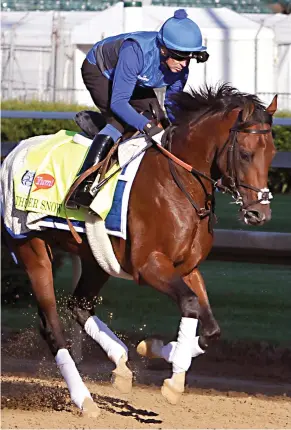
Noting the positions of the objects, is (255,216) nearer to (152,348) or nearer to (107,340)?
(152,348)

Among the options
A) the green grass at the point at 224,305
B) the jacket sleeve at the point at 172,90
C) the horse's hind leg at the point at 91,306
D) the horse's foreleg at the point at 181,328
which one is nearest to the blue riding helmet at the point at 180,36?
the jacket sleeve at the point at 172,90

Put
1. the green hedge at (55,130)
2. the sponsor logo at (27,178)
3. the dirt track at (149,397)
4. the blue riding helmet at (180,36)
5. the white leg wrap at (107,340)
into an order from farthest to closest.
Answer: the green hedge at (55,130) < the sponsor logo at (27,178) < the dirt track at (149,397) < the white leg wrap at (107,340) < the blue riding helmet at (180,36)

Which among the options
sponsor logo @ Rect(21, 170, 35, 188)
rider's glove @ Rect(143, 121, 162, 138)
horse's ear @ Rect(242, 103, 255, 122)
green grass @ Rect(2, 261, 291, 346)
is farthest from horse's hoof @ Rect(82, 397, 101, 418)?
green grass @ Rect(2, 261, 291, 346)

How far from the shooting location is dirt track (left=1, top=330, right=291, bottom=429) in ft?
17.9

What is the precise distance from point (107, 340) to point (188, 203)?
35.8 inches

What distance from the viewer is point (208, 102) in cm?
514

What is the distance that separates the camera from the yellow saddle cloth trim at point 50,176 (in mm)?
5445

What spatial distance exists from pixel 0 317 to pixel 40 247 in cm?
203

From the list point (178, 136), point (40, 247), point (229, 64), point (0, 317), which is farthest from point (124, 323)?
point (229, 64)

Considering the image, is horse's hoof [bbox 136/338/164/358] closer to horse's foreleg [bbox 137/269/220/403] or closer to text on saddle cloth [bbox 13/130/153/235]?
horse's foreleg [bbox 137/269/220/403]

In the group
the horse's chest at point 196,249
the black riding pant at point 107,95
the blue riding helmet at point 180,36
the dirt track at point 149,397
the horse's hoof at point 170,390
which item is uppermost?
the blue riding helmet at point 180,36

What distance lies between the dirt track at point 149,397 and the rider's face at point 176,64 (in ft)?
5.78

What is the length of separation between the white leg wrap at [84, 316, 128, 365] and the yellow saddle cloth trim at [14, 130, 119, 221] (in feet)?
2.03

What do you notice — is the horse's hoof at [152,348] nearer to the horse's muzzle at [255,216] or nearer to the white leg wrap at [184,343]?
the white leg wrap at [184,343]
